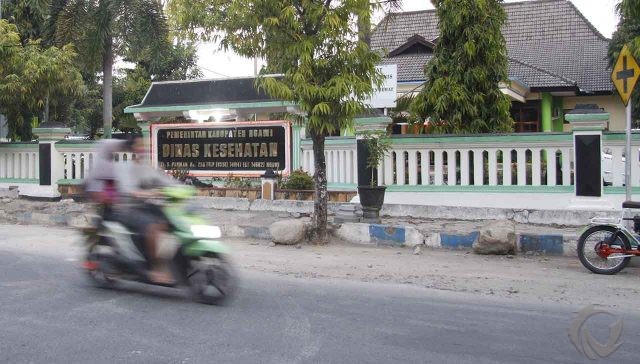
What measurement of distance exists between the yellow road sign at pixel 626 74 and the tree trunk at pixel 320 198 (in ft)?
14.9

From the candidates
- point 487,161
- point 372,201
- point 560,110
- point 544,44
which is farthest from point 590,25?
point 372,201

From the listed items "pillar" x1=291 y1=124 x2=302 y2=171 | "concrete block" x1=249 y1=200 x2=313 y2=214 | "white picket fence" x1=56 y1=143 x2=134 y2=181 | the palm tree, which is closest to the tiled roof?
the palm tree

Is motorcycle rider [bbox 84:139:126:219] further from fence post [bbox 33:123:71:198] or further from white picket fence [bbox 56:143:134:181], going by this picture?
fence post [bbox 33:123:71:198]

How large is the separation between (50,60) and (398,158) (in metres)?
8.76

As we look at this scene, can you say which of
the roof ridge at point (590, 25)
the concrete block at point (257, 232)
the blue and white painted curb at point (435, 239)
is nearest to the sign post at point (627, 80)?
the blue and white painted curb at point (435, 239)

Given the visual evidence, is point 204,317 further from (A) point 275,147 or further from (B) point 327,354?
(A) point 275,147

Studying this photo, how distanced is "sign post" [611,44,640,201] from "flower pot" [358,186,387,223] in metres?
3.80

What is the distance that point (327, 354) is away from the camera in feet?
15.0

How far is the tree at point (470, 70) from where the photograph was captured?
43.7 feet

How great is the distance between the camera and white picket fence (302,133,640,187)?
1042cm

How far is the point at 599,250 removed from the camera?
7699 millimetres

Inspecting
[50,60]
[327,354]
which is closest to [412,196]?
[327,354]
